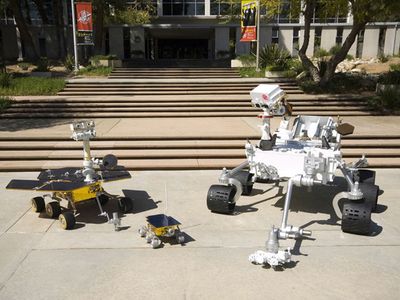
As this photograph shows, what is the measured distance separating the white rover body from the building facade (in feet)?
99.9

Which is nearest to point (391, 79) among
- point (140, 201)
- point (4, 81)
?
point (140, 201)

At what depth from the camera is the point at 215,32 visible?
36812 millimetres

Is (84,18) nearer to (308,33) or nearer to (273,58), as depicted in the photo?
(273,58)

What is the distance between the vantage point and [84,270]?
4.55 m

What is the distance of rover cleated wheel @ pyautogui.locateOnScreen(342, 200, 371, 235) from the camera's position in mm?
5398

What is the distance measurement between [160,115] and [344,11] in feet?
28.3

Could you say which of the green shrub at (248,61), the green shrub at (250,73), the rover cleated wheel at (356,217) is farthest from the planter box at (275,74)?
the rover cleated wheel at (356,217)

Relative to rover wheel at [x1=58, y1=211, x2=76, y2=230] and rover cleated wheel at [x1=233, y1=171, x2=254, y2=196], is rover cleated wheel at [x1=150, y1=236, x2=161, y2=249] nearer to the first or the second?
rover wheel at [x1=58, y1=211, x2=76, y2=230]

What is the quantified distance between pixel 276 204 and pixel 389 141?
5.33 metres

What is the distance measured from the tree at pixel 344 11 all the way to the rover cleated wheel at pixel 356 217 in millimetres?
9581

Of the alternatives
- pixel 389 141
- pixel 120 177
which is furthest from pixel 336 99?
pixel 120 177

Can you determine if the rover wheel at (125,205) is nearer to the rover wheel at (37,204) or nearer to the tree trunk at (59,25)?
the rover wheel at (37,204)

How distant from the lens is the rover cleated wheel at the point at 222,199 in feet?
20.3

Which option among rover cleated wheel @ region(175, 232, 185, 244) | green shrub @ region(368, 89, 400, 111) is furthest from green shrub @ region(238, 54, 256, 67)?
rover cleated wheel @ region(175, 232, 185, 244)
